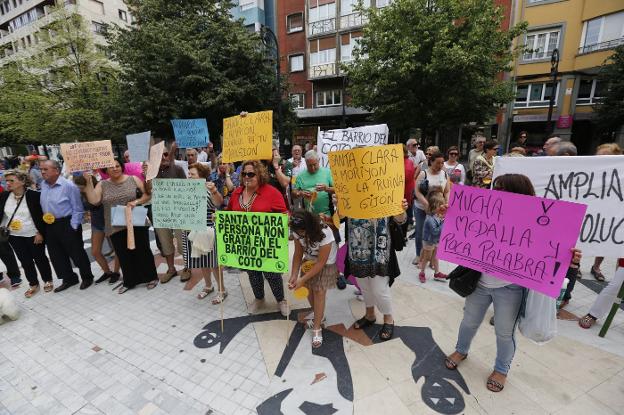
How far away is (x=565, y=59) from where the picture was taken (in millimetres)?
19078

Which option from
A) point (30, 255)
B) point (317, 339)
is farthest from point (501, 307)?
point (30, 255)

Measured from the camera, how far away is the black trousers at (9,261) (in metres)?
5.09

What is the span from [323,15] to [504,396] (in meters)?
25.5

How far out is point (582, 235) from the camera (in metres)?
2.66

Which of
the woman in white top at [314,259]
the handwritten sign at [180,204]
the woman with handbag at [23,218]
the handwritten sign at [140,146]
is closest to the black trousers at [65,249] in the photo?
the woman with handbag at [23,218]

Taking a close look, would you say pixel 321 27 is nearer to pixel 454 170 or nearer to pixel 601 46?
pixel 601 46

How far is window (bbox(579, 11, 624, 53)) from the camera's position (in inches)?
687

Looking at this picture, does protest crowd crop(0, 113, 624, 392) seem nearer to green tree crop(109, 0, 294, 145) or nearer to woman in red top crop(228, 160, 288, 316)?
woman in red top crop(228, 160, 288, 316)

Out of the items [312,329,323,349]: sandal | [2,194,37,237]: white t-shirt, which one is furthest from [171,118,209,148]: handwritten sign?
[312,329,323,349]: sandal

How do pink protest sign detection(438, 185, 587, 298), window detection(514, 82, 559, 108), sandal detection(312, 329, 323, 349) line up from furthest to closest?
window detection(514, 82, 559, 108) < sandal detection(312, 329, 323, 349) < pink protest sign detection(438, 185, 587, 298)

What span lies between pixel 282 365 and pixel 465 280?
1.96 meters

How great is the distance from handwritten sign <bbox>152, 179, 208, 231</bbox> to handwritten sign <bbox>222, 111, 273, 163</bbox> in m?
0.85

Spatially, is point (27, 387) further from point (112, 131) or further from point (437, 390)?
point (112, 131)

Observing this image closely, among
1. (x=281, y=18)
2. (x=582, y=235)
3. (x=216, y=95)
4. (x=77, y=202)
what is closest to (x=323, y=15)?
(x=281, y=18)
